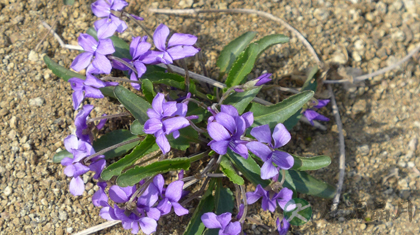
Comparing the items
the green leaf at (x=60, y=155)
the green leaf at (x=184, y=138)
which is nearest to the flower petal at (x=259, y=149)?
the green leaf at (x=184, y=138)

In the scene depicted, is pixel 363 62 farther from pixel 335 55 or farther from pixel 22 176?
pixel 22 176

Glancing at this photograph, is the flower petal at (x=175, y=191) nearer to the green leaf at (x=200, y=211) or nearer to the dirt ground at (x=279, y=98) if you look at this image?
the green leaf at (x=200, y=211)

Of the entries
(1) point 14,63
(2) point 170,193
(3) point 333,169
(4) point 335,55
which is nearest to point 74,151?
(2) point 170,193

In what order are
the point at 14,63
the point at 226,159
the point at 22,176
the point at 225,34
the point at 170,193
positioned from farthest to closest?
1. the point at 225,34
2. the point at 14,63
3. the point at 22,176
4. the point at 226,159
5. the point at 170,193

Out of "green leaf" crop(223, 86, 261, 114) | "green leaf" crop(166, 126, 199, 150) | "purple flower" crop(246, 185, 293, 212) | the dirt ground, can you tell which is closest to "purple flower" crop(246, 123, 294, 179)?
"purple flower" crop(246, 185, 293, 212)

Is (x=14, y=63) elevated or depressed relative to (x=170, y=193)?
elevated

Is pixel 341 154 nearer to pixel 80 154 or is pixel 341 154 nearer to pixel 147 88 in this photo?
pixel 147 88
